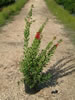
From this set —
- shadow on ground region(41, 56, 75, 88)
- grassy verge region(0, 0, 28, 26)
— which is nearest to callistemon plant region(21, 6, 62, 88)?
shadow on ground region(41, 56, 75, 88)

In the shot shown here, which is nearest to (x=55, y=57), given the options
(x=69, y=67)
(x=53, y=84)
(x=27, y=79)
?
(x=69, y=67)

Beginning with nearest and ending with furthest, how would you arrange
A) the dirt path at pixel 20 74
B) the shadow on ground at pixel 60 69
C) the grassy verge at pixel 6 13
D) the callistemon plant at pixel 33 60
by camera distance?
1. the callistemon plant at pixel 33 60
2. the dirt path at pixel 20 74
3. the shadow on ground at pixel 60 69
4. the grassy verge at pixel 6 13

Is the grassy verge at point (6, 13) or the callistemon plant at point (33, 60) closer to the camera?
the callistemon plant at point (33, 60)

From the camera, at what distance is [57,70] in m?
5.34

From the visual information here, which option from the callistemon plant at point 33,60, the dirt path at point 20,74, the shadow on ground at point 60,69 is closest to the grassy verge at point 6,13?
the dirt path at point 20,74

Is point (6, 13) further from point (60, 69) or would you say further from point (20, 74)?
point (20, 74)

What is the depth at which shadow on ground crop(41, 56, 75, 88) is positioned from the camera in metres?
4.77

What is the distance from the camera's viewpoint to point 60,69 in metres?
5.41

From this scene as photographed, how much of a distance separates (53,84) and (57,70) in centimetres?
75

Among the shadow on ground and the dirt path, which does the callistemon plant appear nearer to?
the dirt path

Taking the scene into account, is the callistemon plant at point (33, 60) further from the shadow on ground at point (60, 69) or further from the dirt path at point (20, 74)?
the shadow on ground at point (60, 69)

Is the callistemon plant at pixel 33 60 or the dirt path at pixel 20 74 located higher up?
the callistemon plant at pixel 33 60

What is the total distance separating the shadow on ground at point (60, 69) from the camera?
4770 millimetres

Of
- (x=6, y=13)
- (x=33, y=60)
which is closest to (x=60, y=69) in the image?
(x=33, y=60)
